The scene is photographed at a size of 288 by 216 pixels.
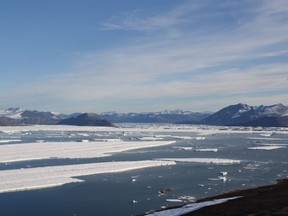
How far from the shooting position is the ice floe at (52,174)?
25.1m

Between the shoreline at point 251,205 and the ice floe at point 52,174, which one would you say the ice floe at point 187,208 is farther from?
the ice floe at point 52,174

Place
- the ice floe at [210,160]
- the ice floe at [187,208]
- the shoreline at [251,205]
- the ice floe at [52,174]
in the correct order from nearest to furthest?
the shoreline at [251,205] < the ice floe at [187,208] < the ice floe at [52,174] < the ice floe at [210,160]

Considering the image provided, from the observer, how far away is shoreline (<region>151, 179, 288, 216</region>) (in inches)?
646

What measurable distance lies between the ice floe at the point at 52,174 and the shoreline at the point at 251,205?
32.4ft

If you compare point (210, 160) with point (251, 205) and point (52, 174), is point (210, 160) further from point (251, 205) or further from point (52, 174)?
point (251, 205)

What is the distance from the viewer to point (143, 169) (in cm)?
3219

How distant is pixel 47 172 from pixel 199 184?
35.5 feet

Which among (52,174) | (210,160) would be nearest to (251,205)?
(52,174)

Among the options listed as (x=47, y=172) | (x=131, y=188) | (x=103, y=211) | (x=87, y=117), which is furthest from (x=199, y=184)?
(x=87, y=117)

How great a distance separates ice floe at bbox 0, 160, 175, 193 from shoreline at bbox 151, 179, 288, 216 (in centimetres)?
988

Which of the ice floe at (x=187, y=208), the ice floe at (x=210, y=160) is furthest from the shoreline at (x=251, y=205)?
the ice floe at (x=210, y=160)

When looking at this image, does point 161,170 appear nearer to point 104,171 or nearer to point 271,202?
point 104,171

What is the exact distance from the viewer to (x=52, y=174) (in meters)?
28.8

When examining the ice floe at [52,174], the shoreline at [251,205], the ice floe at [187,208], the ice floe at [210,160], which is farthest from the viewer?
A: the ice floe at [210,160]
